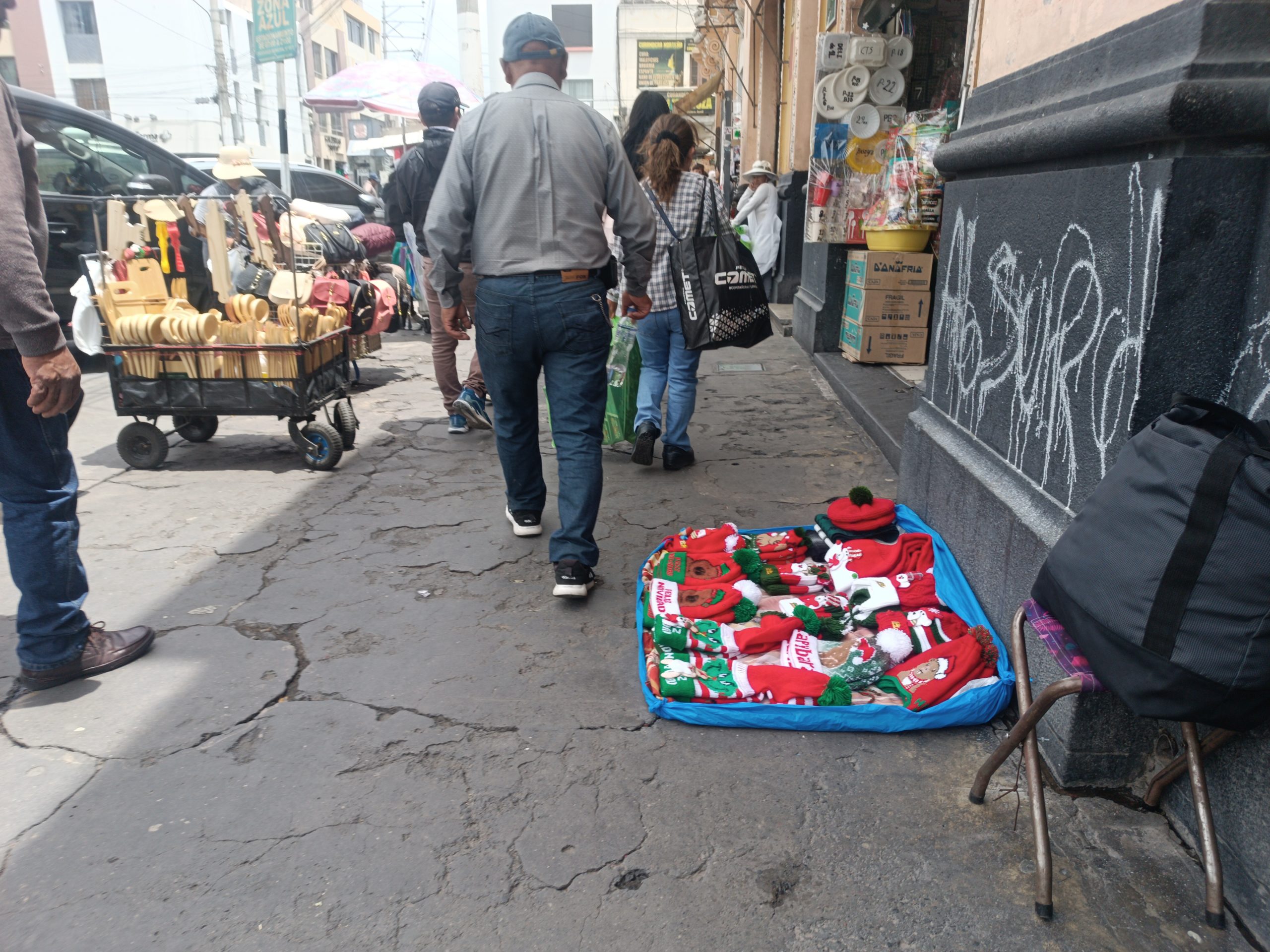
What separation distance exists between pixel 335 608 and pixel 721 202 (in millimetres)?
2877

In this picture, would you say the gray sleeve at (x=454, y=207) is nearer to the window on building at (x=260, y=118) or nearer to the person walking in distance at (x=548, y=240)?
the person walking in distance at (x=548, y=240)

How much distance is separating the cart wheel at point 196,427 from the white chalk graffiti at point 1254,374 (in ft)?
17.7

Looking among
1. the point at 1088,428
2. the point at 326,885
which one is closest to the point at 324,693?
the point at 326,885

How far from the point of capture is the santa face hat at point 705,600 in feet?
10.3

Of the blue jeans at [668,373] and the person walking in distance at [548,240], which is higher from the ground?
the person walking in distance at [548,240]

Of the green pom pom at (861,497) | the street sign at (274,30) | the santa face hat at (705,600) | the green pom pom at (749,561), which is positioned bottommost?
the santa face hat at (705,600)

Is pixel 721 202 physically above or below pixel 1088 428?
above

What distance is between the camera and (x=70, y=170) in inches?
305

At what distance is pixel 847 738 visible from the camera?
256 cm

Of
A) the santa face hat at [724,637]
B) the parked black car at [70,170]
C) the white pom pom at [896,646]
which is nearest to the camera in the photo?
the white pom pom at [896,646]

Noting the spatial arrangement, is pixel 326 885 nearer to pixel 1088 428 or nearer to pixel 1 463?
pixel 1 463

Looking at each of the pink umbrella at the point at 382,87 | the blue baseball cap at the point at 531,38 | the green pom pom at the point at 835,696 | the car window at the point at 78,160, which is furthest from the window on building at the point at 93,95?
the green pom pom at the point at 835,696

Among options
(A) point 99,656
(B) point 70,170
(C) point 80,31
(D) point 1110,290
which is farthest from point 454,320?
(C) point 80,31

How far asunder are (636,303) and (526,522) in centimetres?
111
